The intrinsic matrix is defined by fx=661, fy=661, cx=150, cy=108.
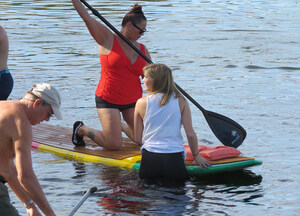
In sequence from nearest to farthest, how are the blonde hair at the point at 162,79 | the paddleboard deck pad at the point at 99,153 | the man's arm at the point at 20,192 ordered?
1. the man's arm at the point at 20,192
2. the blonde hair at the point at 162,79
3. the paddleboard deck pad at the point at 99,153

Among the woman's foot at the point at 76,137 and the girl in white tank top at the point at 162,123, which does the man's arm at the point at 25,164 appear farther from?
the woman's foot at the point at 76,137

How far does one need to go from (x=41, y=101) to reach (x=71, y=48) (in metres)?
14.6

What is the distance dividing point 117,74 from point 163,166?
1.66 m

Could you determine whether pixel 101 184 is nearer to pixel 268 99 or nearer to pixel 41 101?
pixel 41 101

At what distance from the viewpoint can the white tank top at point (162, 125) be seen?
22.2ft

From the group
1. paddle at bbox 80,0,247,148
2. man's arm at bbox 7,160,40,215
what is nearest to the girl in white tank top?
paddle at bbox 80,0,247,148

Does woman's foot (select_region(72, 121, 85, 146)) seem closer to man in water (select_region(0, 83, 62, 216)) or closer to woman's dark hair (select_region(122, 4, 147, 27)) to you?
woman's dark hair (select_region(122, 4, 147, 27))

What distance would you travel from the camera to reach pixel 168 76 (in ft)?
22.0

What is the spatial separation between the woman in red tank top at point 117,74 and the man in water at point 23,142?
338cm

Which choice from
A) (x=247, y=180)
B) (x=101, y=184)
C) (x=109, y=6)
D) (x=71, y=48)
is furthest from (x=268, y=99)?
(x=109, y=6)

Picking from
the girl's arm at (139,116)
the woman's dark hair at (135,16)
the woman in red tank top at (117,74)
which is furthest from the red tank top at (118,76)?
the girl's arm at (139,116)

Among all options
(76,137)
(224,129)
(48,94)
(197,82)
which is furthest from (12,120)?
(197,82)

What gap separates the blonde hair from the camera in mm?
6672

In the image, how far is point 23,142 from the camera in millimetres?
4453
